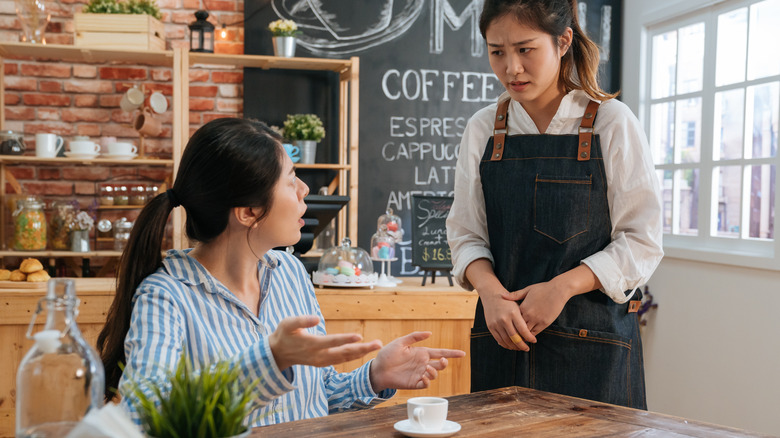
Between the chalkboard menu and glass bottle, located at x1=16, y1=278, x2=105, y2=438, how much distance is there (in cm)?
319

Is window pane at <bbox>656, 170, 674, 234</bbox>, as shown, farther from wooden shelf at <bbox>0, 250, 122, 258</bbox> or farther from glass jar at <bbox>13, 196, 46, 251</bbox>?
glass jar at <bbox>13, 196, 46, 251</bbox>

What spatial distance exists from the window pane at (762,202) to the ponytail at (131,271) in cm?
277

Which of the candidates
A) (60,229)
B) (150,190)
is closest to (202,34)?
(150,190)

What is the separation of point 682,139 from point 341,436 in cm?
325

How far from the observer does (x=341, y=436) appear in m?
1.18

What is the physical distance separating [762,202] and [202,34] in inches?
107

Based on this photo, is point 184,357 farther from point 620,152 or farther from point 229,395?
point 620,152

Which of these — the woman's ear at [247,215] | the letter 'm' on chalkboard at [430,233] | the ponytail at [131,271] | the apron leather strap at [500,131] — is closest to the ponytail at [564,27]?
the apron leather strap at [500,131]

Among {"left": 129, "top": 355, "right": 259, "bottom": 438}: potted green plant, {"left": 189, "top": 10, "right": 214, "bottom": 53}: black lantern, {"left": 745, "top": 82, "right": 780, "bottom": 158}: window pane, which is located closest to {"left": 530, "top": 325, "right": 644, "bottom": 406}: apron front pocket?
{"left": 129, "top": 355, "right": 259, "bottom": 438}: potted green plant

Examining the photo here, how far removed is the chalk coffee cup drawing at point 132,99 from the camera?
3727mm

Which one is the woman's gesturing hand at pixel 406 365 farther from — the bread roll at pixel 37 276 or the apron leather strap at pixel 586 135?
the bread roll at pixel 37 276

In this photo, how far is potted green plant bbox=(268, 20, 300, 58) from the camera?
3.74m

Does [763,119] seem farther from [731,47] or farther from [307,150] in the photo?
[307,150]

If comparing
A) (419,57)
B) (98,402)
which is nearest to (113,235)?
(419,57)
